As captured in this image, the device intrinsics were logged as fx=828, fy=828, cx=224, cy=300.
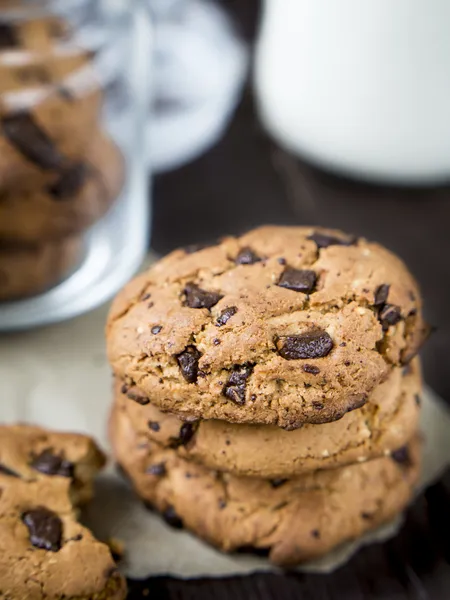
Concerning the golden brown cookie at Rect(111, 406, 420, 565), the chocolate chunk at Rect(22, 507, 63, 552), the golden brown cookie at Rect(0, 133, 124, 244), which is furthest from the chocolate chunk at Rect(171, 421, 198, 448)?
the golden brown cookie at Rect(0, 133, 124, 244)

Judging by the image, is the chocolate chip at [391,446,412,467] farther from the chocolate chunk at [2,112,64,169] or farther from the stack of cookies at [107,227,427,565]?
the chocolate chunk at [2,112,64,169]

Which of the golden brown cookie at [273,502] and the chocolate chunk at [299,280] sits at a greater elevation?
the chocolate chunk at [299,280]

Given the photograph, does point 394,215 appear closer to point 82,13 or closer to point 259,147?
point 259,147

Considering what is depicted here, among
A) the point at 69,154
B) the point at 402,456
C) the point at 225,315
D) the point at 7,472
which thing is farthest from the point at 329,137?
the point at 7,472

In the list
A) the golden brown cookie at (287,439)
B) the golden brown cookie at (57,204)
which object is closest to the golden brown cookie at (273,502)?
the golden brown cookie at (287,439)

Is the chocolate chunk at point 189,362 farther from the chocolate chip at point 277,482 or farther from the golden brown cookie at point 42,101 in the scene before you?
the golden brown cookie at point 42,101

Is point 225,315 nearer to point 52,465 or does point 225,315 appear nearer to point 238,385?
point 238,385

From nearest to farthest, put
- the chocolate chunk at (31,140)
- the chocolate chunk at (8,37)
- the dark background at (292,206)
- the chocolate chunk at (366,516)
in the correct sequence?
the chocolate chunk at (366,516) < the chocolate chunk at (31,140) < the chocolate chunk at (8,37) < the dark background at (292,206)
